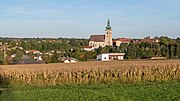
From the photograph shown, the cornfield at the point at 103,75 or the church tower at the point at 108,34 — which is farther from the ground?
the church tower at the point at 108,34

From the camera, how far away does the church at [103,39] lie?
457 feet

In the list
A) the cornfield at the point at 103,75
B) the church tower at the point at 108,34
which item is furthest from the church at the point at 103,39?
the cornfield at the point at 103,75

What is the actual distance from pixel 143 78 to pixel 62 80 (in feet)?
21.9

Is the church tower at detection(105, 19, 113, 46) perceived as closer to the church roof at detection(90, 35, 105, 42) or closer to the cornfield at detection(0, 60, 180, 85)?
the church roof at detection(90, 35, 105, 42)

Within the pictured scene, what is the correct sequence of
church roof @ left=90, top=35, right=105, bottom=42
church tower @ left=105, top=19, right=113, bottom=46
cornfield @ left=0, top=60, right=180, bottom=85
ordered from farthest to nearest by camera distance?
church roof @ left=90, top=35, right=105, bottom=42
church tower @ left=105, top=19, right=113, bottom=46
cornfield @ left=0, top=60, right=180, bottom=85

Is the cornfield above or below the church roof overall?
below

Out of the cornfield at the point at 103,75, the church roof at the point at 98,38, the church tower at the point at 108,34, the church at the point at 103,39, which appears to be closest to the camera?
the cornfield at the point at 103,75

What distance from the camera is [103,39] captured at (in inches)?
5753

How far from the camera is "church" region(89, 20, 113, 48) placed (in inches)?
5487

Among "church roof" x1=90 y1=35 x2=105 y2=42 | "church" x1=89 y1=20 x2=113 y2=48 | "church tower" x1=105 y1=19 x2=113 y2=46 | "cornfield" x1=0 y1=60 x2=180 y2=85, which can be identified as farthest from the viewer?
"church roof" x1=90 y1=35 x2=105 y2=42

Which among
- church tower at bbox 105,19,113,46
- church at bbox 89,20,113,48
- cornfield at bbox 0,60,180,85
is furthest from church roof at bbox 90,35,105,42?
cornfield at bbox 0,60,180,85

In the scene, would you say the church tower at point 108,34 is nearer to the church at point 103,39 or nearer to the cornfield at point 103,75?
the church at point 103,39

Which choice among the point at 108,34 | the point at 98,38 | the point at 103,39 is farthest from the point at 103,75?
the point at 98,38

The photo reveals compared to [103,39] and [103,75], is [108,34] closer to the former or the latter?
[103,39]
